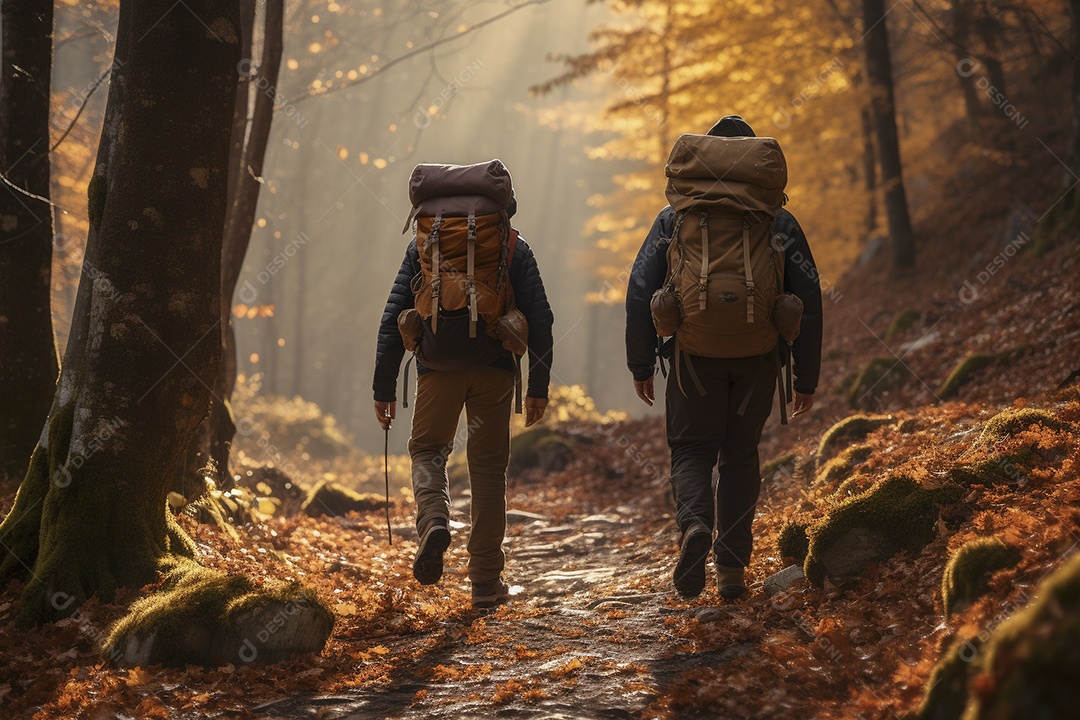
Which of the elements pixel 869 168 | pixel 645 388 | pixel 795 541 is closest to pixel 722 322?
pixel 645 388

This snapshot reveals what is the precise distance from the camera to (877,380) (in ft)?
34.9

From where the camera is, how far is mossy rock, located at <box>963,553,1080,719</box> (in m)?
1.76

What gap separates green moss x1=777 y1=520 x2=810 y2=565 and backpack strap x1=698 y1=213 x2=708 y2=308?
1.68 metres

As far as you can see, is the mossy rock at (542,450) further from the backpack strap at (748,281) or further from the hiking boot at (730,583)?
the backpack strap at (748,281)

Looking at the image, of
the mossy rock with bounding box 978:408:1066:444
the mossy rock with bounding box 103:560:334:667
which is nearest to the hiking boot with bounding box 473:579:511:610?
the mossy rock with bounding box 103:560:334:667

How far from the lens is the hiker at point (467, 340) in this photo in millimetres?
5141

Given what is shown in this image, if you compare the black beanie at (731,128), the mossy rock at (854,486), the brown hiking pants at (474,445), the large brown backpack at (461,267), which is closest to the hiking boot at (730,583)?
the mossy rock at (854,486)

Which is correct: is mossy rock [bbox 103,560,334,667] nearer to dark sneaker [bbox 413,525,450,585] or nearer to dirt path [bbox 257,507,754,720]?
dirt path [bbox 257,507,754,720]

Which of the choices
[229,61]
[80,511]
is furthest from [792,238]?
[80,511]

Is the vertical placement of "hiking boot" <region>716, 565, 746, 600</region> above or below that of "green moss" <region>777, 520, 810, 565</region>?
below

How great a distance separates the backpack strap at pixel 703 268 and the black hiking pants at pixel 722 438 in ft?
1.27

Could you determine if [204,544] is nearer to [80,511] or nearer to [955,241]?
[80,511]

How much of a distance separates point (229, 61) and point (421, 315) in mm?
1862

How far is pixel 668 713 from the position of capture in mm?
3473
